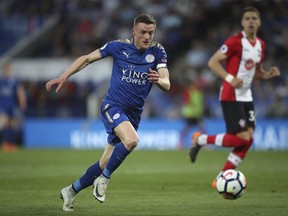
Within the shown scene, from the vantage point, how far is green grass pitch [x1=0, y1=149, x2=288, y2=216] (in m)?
7.74

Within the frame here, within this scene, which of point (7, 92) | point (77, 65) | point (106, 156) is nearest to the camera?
point (77, 65)

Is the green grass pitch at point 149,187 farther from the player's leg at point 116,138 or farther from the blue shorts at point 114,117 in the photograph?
the blue shorts at point 114,117

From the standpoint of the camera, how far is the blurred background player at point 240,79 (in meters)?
9.96

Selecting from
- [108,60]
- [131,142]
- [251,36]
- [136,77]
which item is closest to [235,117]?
[251,36]

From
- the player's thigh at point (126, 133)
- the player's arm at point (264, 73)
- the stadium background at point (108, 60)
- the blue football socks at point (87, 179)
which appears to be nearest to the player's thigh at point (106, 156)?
the blue football socks at point (87, 179)

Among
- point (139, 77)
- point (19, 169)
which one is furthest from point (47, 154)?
point (139, 77)

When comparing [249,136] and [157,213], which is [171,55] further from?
[157,213]

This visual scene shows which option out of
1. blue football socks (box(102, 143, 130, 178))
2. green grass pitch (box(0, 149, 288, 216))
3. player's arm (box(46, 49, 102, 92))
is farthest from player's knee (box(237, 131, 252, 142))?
player's arm (box(46, 49, 102, 92))

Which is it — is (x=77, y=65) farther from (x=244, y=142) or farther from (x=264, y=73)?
(x=264, y=73)

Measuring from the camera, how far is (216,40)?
23.2 meters

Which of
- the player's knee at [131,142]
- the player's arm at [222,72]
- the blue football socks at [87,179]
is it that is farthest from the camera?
the player's arm at [222,72]

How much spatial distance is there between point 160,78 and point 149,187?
2.88 metres

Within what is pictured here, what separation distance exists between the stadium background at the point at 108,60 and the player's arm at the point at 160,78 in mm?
12396

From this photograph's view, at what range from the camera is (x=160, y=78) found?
780 cm
